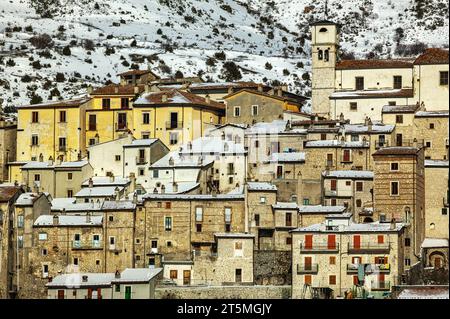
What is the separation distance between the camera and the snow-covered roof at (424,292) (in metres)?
27.9

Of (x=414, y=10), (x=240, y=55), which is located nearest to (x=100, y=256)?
(x=414, y=10)

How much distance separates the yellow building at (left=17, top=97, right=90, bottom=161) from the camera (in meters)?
46.3

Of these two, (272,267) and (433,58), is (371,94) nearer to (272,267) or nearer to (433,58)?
(433,58)

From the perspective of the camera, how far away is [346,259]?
127 ft

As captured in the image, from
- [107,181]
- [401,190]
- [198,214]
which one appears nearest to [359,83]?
[401,190]

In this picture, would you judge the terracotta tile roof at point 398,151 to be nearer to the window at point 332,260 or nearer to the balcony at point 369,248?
the balcony at point 369,248

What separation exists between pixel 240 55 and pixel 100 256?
36654 mm

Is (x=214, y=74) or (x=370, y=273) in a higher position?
(x=214, y=74)

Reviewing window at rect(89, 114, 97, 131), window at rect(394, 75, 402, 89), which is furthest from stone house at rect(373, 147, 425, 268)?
window at rect(89, 114, 97, 131)

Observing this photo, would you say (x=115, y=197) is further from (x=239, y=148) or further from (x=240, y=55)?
(x=240, y=55)

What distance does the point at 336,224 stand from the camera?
3912 cm

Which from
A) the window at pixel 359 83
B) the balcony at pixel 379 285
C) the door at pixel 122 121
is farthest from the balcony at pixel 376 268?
the door at pixel 122 121

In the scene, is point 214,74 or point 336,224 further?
point 214,74
